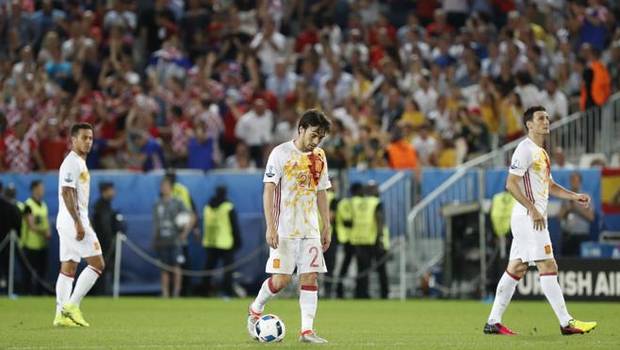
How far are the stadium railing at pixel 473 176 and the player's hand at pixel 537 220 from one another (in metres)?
11.6

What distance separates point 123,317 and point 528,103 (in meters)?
12.0

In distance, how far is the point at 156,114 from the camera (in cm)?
2970

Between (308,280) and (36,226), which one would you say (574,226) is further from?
(308,280)

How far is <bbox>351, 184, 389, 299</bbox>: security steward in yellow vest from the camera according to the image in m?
26.6

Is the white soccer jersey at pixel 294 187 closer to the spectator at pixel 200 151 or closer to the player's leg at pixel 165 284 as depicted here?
the player's leg at pixel 165 284

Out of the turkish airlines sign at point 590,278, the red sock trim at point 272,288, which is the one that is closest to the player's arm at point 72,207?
the red sock trim at point 272,288

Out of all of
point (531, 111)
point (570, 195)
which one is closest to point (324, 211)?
point (531, 111)

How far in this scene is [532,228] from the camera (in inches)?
→ 593

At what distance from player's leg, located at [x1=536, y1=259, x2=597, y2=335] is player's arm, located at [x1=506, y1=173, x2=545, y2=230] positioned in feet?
1.43

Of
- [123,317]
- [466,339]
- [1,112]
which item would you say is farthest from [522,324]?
[1,112]

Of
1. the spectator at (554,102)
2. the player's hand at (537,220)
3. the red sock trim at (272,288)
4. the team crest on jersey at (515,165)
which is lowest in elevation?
the red sock trim at (272,288)

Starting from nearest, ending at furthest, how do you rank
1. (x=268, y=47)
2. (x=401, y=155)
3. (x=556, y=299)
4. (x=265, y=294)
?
(x=265, y=294) → (x=556, y=299) → (x=401, y=155) → (x=268, y=47)

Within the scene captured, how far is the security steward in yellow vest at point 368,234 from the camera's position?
1048 inches

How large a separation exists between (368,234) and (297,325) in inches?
362
